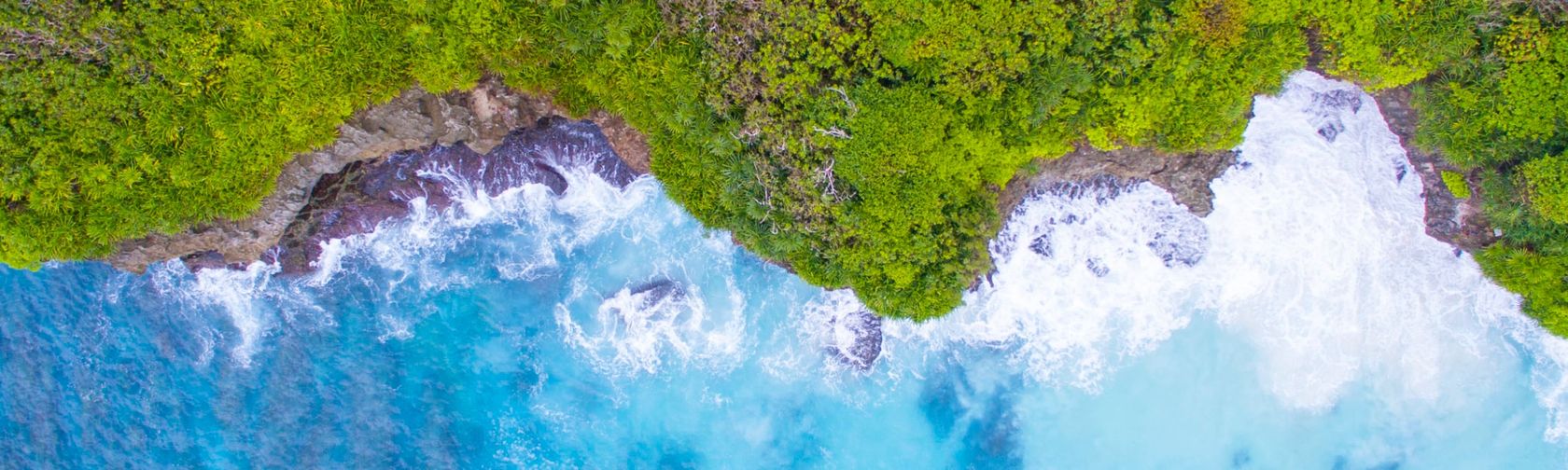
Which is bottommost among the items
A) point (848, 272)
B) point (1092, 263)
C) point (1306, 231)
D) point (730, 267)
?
point (1306, 231)

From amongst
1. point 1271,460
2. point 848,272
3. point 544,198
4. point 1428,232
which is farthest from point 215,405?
point 1428,232

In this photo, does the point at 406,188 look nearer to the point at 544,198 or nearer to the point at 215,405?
the point at 544,198

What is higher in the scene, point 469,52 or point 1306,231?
point 469,52

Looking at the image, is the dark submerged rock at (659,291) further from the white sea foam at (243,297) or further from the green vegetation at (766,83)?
the white sea foam at (243,297)

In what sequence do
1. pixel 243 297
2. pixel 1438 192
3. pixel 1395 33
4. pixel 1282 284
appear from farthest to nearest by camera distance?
pixel 243 297 < pixel 1282 284 < pixel 1438 192 < pixel 1395 33

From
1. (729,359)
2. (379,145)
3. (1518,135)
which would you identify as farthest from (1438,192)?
(379,145)

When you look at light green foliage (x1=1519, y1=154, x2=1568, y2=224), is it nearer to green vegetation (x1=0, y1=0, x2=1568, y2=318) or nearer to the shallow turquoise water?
green vegetation (x1=0, y1=0, x2=1568, y2=318)

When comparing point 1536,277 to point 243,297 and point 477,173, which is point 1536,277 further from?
point 243,297
